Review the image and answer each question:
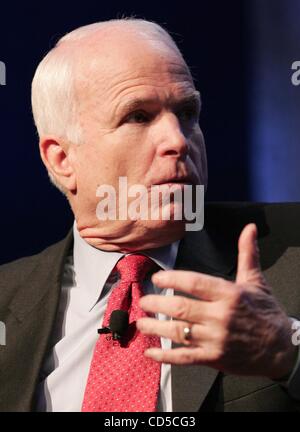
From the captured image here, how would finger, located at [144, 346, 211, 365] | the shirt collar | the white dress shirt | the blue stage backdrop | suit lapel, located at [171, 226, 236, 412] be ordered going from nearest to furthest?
1. finger, located at [144, 346, 211, 365]
2. suit lapel, located at [171, 226, 236, 412]
3. the white dress shirt
4. the shirt collar
5. the blue stage backdrop

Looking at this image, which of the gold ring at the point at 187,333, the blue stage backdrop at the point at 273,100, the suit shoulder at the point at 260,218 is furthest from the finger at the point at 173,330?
the blue stage backdrop at the point at 273,100

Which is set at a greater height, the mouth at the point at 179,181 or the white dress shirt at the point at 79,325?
the mouth at the point at 179,181

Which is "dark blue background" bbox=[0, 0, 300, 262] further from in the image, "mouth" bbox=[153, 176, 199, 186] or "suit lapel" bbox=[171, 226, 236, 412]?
"mouth" bbox=[153, 176, 199, 186]

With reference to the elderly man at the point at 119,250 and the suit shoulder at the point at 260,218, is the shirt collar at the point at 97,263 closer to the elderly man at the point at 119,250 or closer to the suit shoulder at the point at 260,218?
the elderly man at the point at 119,250

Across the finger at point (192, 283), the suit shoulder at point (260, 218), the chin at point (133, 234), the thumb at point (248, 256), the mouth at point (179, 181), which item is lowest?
the finger at point (192, 283)

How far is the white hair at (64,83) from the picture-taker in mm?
2104

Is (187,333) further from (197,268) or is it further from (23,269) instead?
(23,269)

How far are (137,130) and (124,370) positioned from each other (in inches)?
22.7

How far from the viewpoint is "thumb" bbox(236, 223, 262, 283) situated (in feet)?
4.95

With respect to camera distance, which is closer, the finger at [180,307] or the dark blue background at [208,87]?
the finger at [180,307]

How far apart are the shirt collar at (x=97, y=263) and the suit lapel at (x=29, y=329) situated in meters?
0.06

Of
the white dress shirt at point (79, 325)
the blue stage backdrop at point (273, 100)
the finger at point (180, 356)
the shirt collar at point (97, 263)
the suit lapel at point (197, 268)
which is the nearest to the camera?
the finger at point (180, 356)

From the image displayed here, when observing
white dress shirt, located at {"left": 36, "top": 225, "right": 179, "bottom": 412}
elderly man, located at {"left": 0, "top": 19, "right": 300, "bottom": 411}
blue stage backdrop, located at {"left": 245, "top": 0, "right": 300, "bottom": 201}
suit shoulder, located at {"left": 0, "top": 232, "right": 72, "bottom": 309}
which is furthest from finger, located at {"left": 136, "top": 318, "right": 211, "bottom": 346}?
blue stage backdrop, located at {"left": 245, "top": 0, "right": 300, "bottom": 201}
